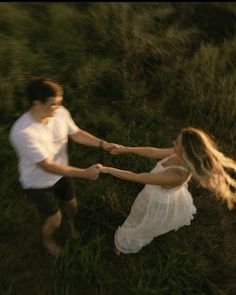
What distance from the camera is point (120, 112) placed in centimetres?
509

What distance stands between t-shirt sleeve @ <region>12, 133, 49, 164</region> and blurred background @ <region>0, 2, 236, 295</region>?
1164 mm

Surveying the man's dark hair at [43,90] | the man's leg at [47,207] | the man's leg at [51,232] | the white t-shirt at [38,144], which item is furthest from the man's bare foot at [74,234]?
the man's dark hair at [43,90]

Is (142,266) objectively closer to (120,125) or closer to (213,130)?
(120,125)

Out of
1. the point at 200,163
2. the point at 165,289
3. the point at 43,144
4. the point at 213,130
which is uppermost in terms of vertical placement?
the point at 200,163

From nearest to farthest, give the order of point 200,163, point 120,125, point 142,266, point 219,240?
point 200,163 < point 142,266 < point 219,240 < point 120,125

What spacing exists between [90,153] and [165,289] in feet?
5.62

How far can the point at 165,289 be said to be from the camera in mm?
3525

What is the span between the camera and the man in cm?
279

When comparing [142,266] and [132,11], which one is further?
[132,11]

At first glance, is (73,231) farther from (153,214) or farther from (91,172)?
(91,172)

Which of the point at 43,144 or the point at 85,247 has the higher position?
the point at 43,144

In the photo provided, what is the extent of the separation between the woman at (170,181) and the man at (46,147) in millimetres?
352

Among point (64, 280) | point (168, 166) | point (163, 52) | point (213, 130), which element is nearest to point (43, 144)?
point (168, 166)

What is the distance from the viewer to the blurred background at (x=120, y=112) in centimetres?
366
